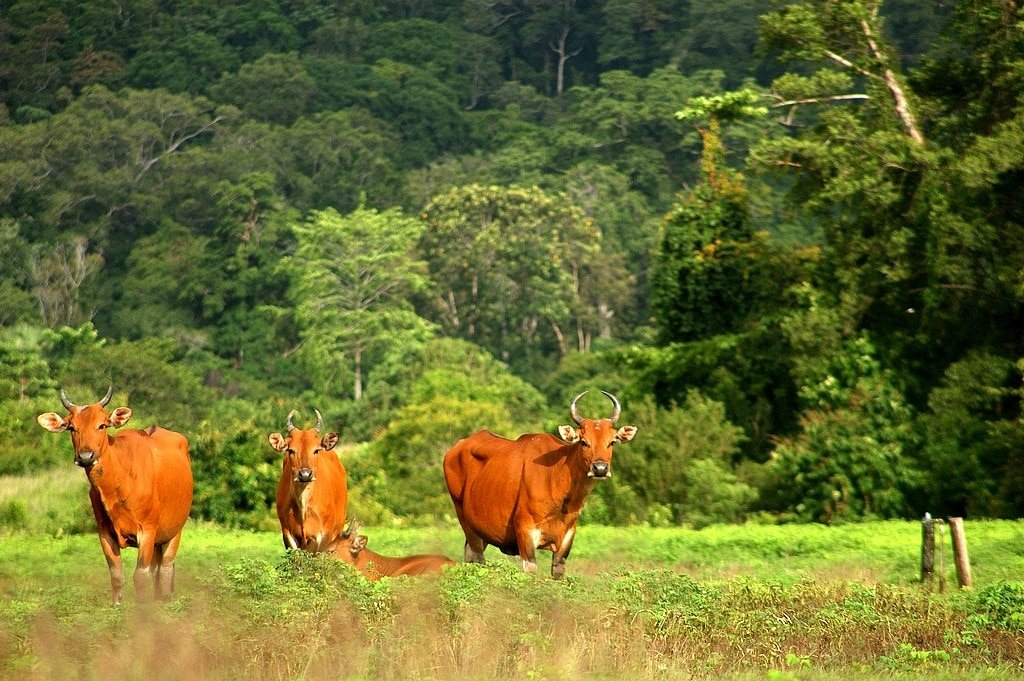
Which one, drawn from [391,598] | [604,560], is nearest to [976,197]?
[604,560]

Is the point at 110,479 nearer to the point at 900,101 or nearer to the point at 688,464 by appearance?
the point at 688,464

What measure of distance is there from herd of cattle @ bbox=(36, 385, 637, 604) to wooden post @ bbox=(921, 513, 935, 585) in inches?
113

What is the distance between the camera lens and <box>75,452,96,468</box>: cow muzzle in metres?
14.8

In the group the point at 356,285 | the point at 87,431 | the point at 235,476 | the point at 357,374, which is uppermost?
the point at 87,431

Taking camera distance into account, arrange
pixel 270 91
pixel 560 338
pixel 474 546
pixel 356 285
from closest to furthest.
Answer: pixel 474 546
pixel 356 285
pixel 560 338
pixel 270 91

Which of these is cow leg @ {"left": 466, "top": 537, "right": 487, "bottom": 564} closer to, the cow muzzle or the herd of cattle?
the herd of cattle

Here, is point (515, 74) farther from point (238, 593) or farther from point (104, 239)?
point (238, 593)

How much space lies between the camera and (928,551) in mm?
16438

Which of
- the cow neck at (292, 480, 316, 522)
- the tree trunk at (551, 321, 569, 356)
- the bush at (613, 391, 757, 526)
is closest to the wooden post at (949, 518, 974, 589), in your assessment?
the cow neck at (292, 480, 316, 522)

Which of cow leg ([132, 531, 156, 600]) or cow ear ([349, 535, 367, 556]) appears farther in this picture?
cow ear ([349, 535, 367, 556])

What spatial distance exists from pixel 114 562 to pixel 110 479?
71 centimetres

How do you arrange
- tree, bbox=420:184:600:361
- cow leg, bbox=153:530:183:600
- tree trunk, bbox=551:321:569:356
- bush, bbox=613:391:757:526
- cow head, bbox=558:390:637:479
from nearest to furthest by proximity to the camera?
cow head, bbox=558:390:637:479
cow leg, bbox=153:530:183:600
bush, bbox=613:391:757:526
tree, bbox=420:184:600:361
tree trunk, bbox=551:321:569:356

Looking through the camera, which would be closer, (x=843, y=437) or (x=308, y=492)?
(x=308, y=492)

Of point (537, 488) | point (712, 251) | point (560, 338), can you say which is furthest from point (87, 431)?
point (560, 338)
